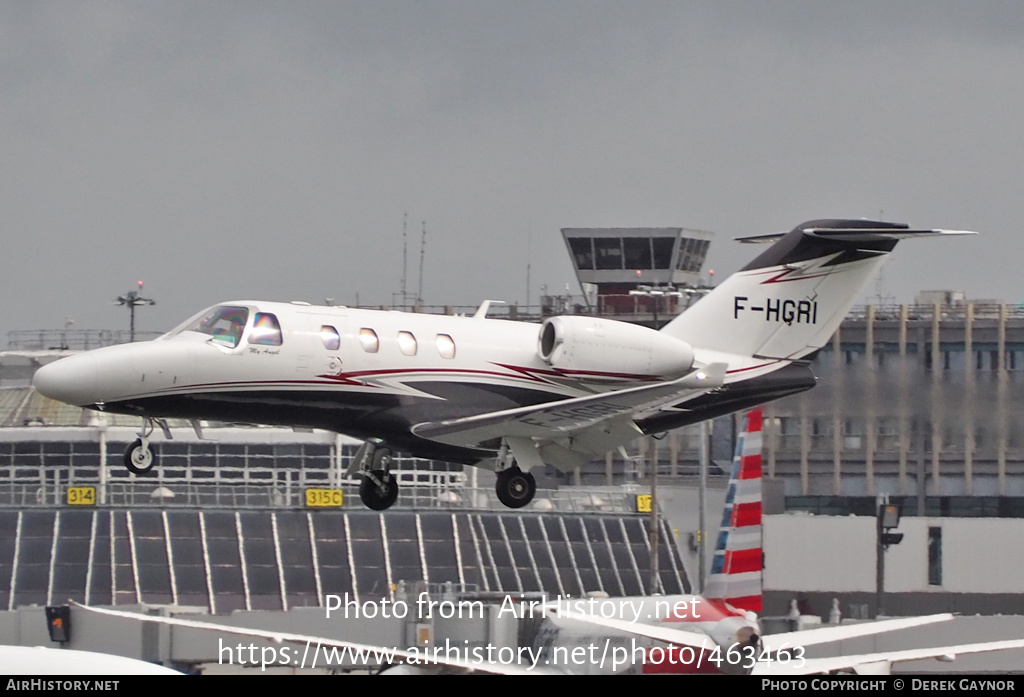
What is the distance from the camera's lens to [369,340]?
2930 cm

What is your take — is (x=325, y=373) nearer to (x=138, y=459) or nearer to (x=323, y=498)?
(x=138, y=459)

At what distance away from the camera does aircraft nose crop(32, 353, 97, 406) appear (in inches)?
1099

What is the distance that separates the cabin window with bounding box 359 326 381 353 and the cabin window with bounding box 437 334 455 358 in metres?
1.18

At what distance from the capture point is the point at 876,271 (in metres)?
34.6

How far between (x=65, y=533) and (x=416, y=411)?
21297 millimetres

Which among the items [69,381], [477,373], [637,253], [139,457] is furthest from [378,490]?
[637,253]

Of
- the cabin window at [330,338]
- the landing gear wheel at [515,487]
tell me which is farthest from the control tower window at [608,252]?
the cabin window at [330,338]

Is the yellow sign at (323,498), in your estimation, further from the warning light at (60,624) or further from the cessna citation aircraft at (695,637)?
the cessna citation aircraft at (695,637)

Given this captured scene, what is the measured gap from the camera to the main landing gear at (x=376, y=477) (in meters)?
31.0

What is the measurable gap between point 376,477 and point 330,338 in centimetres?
337

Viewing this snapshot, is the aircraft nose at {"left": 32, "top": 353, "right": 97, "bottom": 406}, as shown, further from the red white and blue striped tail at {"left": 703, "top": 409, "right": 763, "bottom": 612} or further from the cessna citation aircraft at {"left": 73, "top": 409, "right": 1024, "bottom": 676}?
the red white and blue striped tail at {"left": 703, "top": 409, "right": 763, "bottom": 612}

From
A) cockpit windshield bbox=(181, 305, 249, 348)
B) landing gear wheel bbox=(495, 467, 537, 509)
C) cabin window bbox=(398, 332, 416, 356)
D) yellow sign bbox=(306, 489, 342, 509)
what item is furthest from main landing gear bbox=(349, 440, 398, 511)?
yellow sign bbox=(306, 489, 342, 509)

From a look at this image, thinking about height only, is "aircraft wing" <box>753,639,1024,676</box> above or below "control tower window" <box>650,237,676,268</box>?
below
